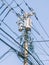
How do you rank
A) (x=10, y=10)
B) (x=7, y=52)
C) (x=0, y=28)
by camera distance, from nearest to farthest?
(x=0, y=28), (x=10, y=10), (x=7, y=52)

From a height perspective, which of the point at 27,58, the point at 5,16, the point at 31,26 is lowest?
the point at 27,58

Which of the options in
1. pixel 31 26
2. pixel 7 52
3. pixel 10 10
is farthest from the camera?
pixel 31 26

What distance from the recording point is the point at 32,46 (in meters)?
17.5

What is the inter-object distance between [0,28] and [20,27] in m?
5.97

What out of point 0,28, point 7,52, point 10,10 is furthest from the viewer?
point 7,52

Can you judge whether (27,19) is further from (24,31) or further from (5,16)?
(5,16)

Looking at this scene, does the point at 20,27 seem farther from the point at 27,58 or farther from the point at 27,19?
the point at 27,58

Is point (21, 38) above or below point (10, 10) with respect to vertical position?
below

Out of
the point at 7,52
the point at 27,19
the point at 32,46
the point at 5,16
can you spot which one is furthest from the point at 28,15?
the point at 5,16

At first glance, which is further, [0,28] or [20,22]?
[20,22]

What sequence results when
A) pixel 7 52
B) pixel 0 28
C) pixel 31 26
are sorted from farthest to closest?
pixel 31 26 → pixel 7 52 → pixel 0 28

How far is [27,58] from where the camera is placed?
17.0 metres

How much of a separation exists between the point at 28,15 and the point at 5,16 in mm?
5577

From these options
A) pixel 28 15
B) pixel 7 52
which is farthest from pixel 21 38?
pixel 7 52
